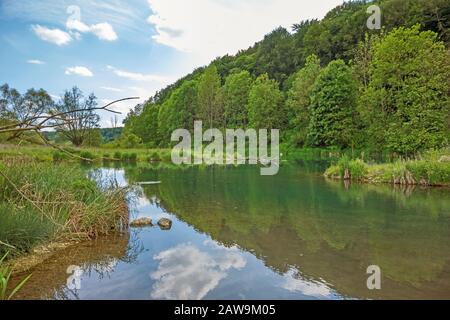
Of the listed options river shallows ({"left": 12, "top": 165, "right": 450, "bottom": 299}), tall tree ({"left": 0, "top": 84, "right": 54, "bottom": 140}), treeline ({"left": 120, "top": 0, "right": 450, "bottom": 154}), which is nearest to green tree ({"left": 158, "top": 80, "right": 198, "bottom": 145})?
treeline ({"left": 120, "top": 0, "right": 450, "bottom": 154})

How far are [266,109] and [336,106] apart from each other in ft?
47.0

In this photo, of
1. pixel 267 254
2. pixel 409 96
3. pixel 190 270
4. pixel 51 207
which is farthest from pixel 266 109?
pixel 190 270

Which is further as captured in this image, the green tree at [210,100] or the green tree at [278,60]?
the green tree at [278,60]

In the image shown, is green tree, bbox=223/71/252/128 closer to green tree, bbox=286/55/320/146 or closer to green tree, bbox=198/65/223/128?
green tree, bbox=198/65/223/128

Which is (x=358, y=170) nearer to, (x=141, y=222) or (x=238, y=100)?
(x=141, y=222)

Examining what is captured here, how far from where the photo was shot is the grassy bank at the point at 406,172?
1478 cm

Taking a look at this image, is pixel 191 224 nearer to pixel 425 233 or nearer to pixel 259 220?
pixel 259 220

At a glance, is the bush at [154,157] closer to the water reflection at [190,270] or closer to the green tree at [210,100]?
the green tree at [210,100]

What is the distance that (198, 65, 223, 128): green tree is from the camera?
56.3m

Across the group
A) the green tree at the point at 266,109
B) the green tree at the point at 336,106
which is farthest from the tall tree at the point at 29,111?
the green tree at the point at 266,109

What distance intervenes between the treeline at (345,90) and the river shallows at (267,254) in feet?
43.0

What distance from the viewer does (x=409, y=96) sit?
74.8 ft
